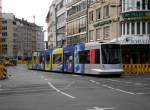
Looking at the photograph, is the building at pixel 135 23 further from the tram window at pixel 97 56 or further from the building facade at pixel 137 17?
the tram window at pixel 97 56

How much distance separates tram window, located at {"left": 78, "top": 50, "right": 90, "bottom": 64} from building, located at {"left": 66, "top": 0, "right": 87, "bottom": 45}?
36.6 m

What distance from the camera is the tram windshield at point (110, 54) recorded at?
137 feet

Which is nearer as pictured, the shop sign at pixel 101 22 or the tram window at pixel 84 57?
the tram window at pixel 84 57

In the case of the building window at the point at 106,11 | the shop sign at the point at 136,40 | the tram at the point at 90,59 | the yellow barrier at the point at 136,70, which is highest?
the building window at the point at 106,11

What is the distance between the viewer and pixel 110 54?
41781 millimetres

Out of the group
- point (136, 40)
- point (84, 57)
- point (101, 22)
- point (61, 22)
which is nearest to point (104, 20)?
point (101, 22)

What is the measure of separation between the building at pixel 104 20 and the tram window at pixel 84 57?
2104 cm

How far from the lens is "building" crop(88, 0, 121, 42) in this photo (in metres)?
68.9

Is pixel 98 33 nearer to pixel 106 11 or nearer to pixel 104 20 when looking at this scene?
pixel 104 20

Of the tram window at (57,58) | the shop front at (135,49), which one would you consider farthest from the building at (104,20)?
the tram window at (57,58)

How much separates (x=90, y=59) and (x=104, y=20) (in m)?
30.0

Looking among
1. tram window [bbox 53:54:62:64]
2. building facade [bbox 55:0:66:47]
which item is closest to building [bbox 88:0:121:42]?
tram window [bbox 53:54:62:64]

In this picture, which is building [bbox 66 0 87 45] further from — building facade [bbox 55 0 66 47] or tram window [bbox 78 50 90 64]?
tram window [bbox 78 50 90 64]

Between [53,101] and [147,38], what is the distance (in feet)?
156
